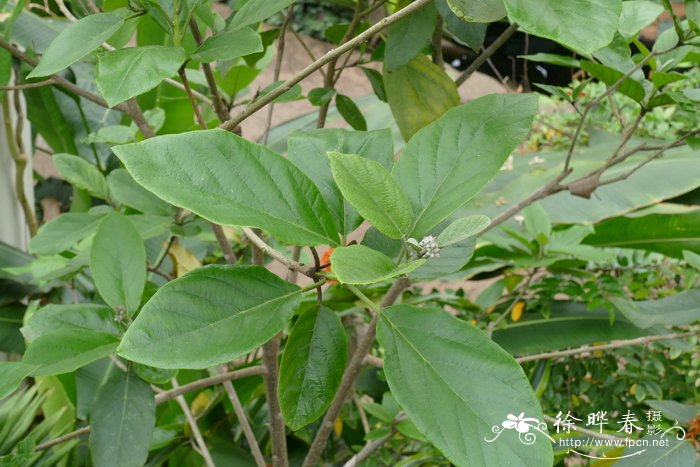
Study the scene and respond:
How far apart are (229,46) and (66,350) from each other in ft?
0.96

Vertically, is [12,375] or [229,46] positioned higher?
[229,46]

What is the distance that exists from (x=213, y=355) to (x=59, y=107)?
151 cm

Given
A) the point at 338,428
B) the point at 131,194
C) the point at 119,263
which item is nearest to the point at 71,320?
the point at 119,263

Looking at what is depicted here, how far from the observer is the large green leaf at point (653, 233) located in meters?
1.29

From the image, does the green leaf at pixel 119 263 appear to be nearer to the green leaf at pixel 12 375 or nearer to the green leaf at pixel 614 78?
the green leaf at pixel 12 375

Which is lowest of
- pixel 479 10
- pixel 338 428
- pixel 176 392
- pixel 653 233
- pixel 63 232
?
pixel 338 428

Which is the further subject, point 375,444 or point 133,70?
point 375,444

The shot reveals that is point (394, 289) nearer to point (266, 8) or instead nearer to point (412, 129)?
point (412, 129)

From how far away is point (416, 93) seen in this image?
757 mm

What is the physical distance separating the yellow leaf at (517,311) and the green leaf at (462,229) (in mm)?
931

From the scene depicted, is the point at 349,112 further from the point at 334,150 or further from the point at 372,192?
the point at 372,192

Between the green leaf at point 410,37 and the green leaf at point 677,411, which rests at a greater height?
the green leaf at point 410,37

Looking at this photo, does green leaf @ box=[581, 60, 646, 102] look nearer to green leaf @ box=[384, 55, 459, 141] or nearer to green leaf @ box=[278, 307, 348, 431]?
green leaf @ box=[384, 55, 459, 141]

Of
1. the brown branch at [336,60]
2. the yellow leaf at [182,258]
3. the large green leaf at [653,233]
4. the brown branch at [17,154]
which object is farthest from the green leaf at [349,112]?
the brown branch at [17,154]
